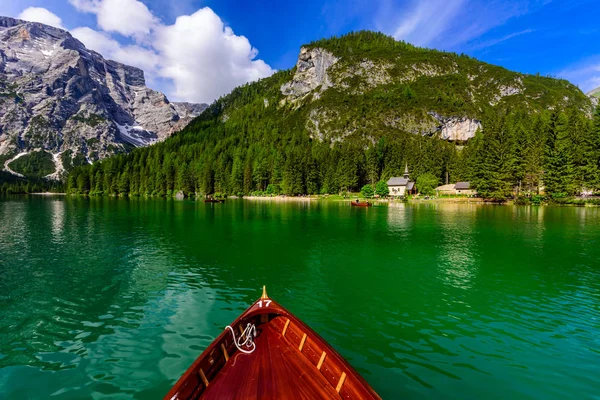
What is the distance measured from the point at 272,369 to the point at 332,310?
7.60 metres

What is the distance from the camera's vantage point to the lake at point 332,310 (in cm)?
951

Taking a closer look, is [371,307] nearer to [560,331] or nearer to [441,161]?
[560,331]

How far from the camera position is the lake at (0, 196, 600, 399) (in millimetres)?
9508

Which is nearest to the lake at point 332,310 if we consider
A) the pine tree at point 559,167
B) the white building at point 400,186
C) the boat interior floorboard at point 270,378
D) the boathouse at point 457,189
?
the boat interior floorboard at point 270,378

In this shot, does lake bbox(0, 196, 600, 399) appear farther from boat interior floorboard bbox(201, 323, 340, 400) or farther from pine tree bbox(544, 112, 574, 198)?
pine tree bbox(544, 112, 574, 198)

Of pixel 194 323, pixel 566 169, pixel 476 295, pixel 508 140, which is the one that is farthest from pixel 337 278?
pixel 508 140

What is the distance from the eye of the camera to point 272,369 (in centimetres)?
776

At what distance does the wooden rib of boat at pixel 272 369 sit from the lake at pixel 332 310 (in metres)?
2.78

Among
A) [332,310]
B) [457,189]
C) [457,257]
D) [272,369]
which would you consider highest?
[457,189]

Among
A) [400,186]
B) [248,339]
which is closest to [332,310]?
[248,339]

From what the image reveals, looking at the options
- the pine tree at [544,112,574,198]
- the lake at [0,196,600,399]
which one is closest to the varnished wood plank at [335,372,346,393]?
the lake at [0,196,600,399]

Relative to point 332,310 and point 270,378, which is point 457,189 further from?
point 270,378

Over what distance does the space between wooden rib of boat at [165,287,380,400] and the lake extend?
9.12 ft

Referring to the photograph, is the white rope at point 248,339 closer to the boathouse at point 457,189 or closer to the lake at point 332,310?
the lake at point 332,310
